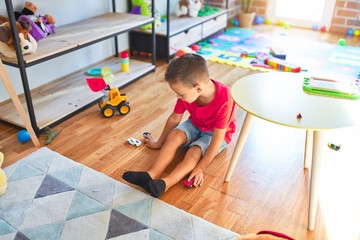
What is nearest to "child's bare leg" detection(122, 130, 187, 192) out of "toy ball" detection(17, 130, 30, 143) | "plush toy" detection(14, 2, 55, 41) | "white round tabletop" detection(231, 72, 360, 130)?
"white round tabletop" detection(231, 72, 360, 130)

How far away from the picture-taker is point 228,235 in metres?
1.29

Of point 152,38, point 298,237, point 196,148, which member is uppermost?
point 152,38

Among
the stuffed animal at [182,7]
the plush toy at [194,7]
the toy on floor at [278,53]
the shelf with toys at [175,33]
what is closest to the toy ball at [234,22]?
the shelf with toys at [175,33]

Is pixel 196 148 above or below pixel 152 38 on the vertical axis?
below

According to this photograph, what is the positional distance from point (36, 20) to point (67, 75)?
0.57 meters

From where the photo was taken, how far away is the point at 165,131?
1767 mm

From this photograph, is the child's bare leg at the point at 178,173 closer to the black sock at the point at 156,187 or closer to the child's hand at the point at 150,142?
the black sock at the point at 156,187

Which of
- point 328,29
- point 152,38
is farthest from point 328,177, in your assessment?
point 328,29

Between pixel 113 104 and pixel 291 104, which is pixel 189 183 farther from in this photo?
pixel 113 104

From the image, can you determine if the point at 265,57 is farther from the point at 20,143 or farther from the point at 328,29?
the point at 20,143

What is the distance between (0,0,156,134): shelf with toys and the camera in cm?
180

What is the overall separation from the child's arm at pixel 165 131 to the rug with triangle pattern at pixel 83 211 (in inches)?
12.7

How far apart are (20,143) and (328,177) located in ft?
5.01

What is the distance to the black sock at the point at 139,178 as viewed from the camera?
57.7 inches
